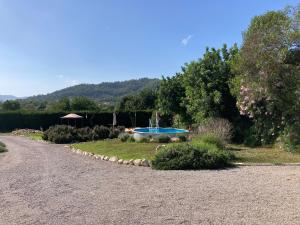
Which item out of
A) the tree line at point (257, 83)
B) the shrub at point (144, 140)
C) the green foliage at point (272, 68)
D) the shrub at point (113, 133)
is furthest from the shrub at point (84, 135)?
the green foliage at point (272, 68)

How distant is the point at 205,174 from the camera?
995 cm

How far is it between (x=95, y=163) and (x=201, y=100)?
29.3ft

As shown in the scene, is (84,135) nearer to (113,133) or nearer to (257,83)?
(113,133)

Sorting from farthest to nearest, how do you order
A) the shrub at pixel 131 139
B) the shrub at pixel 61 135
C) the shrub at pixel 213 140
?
the shrub at pixel 61 135
the shrub at pixel 131 139
the shrub at pixel 213 140

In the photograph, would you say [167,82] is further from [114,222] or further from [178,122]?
[114,222]

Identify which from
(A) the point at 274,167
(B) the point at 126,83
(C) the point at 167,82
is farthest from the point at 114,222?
(B) the point at 126,83

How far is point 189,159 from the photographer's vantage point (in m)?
11.0

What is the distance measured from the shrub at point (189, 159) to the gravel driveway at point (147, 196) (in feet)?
2.03

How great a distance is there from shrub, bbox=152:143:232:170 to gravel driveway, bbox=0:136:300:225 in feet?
2.03

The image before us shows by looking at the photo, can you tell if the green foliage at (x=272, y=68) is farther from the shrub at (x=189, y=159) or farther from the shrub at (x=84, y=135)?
the shrub at (x=84, y=135)

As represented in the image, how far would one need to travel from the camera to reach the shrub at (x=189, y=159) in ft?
36.1

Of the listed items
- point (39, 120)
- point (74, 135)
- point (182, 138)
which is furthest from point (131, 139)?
point (39, 120)

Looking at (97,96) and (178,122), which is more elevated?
(97,96)

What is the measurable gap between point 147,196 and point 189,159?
12.7 ft
